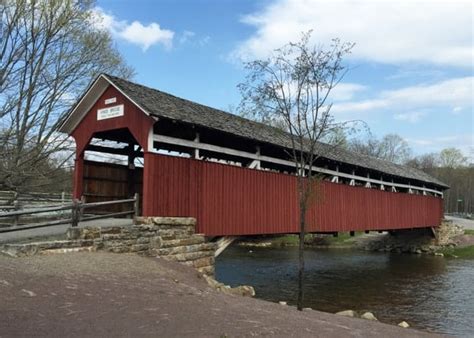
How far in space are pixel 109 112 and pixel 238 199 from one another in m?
4.10

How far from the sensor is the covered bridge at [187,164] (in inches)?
452

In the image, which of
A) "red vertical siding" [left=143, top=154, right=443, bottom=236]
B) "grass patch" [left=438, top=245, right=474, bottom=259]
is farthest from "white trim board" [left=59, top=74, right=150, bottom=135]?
"grass patch" [left=438, top=245, right=474, bottom=259]

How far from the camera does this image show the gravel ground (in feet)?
17.9

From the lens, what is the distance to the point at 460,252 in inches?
1137

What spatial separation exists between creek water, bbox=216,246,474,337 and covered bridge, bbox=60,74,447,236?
2.17 meters

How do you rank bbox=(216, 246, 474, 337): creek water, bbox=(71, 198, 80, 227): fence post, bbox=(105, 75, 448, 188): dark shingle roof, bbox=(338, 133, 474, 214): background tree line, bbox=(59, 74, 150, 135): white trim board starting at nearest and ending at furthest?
bbox=(71, 198, 80, 227): fence post, bbox=(105, 75, 448, 188): dark shingle roof, bbox=(59, 74, 150, 135): white trim board, bbox=(216, 246, 474, 337): creek water, bbox=(338, 133, 474, 214): background tree line

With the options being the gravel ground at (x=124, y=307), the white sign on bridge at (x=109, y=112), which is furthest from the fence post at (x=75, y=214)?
the white sign on bridge at (x=109, y=112)

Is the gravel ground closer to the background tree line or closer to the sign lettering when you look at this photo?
the sign lettering

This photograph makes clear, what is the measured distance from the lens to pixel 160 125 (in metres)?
12.9

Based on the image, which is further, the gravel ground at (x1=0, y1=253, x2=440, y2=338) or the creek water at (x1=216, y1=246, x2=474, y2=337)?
the creek water at (x1=216, y1=246, x2=474, y2=337)

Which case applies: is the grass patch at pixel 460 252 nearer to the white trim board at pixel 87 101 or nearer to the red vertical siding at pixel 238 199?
the red vertical siding at pixel 238 199

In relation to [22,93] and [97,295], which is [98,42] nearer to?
[22,93]

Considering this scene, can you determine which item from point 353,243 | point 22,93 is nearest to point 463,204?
point 353,243

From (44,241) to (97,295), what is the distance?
278cm
